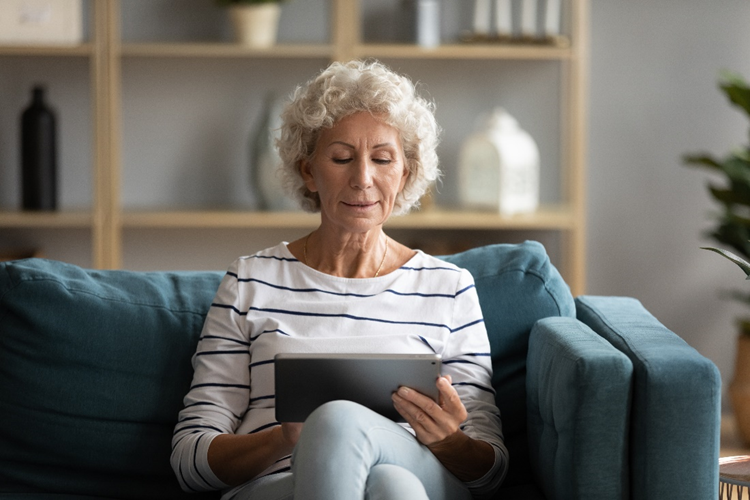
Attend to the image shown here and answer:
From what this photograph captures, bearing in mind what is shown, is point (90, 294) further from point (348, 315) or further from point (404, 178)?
point (404, 178)

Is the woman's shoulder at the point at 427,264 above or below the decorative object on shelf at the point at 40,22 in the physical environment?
below

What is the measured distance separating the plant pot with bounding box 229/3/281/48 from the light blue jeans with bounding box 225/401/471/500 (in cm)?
215

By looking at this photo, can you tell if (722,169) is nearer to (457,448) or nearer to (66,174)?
(457,448)

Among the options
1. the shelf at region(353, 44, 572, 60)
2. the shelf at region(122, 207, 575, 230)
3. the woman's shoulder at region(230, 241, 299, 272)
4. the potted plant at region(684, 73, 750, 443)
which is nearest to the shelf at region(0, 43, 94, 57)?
the shelf at region(122, 207, 575, 230)

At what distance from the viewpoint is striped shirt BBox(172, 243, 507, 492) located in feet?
5.25

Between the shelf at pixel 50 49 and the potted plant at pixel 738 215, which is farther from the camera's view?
the shelf at pixel 50 49

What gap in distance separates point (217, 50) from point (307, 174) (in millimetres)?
1595

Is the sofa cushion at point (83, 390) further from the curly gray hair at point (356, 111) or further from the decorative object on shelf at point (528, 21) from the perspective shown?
the decorative object on shelf at point (528, 21)

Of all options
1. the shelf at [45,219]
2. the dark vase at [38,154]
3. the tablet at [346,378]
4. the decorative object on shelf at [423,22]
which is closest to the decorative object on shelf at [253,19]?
the decorative object on shelf at [423,22]

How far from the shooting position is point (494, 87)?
360 cm

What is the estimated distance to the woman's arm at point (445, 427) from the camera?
4.63 ft

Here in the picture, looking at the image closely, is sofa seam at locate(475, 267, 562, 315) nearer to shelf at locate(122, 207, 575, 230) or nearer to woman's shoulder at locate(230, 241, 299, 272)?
woman's shoulder at locate(230, 241, 299, 272)

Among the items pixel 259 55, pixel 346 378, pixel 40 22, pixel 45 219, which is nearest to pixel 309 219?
pixel 259 55

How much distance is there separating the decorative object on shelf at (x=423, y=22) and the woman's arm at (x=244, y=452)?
2.09 m
